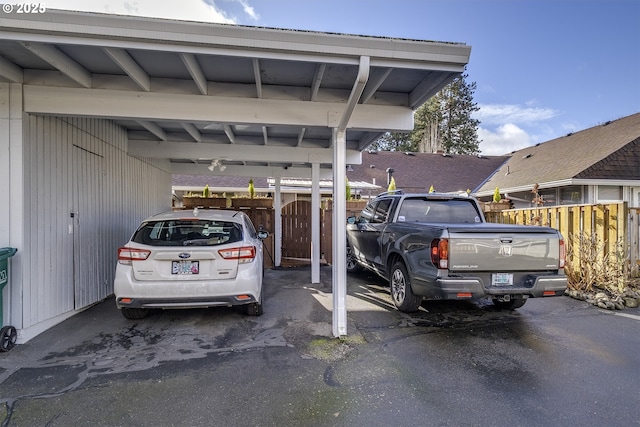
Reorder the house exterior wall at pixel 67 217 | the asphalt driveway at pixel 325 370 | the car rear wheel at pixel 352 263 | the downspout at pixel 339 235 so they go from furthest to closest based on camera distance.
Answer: the car rear wheel at pixel 352 263 → the downspout at pixel 339 235 → the house exterior wall at pixel 67 217 → the asphalt driveway at pixel 325 370

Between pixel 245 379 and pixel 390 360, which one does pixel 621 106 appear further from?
pixel 245 379

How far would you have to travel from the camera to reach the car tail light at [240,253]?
14.0 feet

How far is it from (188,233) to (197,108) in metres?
1.70

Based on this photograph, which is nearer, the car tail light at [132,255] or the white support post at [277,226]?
the car tail light at [132,255]

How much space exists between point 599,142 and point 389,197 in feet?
41.4

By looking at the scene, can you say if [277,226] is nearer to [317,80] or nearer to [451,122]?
[317,80]

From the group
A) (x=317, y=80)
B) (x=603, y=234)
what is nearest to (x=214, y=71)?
(x=317, y=80)

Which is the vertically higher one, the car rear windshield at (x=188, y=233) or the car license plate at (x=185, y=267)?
the car rear windshield at (x=188, y=233)

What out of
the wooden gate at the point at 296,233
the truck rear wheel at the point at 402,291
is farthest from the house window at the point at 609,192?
the truck rear wheel at the point at 402,291

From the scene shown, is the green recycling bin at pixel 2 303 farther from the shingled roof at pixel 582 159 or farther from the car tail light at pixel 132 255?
the shingled roof at pixel 582 159

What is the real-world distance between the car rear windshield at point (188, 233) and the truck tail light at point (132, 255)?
173mm

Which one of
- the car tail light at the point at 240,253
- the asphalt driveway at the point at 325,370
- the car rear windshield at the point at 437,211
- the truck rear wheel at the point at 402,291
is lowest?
the asphalt driveway at the point at 325,370

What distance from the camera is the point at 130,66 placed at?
3529 millimetres

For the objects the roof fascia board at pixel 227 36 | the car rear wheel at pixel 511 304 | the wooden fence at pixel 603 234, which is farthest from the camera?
A: the wooden fence at pixel 603 234
